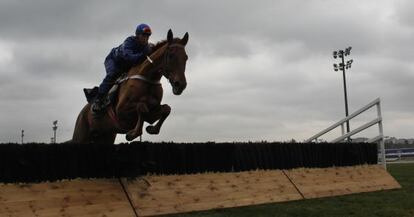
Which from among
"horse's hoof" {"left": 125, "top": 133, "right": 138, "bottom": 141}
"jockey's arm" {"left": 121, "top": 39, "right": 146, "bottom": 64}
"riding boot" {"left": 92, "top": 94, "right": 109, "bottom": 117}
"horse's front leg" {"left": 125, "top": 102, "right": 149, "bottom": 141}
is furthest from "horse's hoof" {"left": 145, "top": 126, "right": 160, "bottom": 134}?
"jockey's arm" {"left": 121, "top": 39, "right": 146, "bottom": 64}

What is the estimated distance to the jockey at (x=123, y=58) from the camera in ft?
22.9

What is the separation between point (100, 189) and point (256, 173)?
125 inches

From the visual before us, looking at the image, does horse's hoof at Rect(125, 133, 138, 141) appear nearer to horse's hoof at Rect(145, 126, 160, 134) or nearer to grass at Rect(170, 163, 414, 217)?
horse's hoof at Rect(145, 126, 160, 134)

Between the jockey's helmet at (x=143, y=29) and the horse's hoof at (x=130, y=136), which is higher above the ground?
the jockey's helmet at (x=143, y=29)

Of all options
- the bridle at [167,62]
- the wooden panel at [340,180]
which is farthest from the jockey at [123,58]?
the wooden panel at [340,180]

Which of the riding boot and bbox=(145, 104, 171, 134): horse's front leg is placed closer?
bbox=(145, 104, 171, 134): horse's front leg

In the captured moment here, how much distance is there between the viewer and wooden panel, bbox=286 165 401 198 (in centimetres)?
900

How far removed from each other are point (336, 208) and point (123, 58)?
154 inches

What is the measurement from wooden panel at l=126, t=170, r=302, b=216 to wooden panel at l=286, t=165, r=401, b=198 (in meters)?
0.45

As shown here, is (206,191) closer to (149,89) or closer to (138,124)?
(138,124)

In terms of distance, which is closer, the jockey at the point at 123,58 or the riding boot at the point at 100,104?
the jockey at the point at 123,58

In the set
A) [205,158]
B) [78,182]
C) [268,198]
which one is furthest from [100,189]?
[268,198]

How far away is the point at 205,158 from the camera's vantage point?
785cm

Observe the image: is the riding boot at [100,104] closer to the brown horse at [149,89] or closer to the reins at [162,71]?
the brown horse at [149,89]
